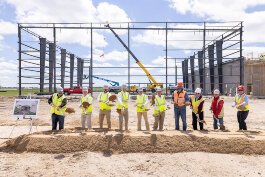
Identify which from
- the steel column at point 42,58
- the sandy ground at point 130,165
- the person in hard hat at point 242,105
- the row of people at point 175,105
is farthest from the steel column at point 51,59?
the person in hard hat at point 242,105

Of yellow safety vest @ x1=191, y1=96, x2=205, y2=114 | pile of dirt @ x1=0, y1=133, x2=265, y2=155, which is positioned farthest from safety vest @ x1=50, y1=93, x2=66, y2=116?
yellow safety vest @ x1=191, y1=96, x2=205, y2=114

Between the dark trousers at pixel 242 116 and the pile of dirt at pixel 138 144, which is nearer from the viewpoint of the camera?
the pile of dirt at pixel 138 144

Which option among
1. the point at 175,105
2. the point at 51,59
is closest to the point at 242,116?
the point at 175,105

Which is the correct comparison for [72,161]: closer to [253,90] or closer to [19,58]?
[19,58]

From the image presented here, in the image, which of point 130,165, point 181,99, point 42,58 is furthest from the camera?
point 42,58

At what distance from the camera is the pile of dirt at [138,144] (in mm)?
9562

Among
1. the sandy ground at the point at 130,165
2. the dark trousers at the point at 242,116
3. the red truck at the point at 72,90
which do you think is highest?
the red truck at the point at 72,90

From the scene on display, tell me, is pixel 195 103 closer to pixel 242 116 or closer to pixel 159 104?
pixel 159 104

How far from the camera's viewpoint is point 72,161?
8.82 m

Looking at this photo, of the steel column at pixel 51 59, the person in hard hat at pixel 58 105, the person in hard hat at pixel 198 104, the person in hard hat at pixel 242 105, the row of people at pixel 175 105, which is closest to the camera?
the person in hard hat at pixel 58 105

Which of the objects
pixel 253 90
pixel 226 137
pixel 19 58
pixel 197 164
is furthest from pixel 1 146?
pixel 253 90

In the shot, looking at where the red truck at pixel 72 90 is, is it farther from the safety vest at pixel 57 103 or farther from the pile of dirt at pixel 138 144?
the pile of dirt at pixel 138 144

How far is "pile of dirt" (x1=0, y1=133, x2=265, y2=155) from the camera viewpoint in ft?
31.4

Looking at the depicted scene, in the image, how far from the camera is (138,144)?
9.66m
